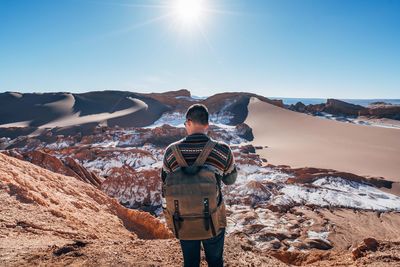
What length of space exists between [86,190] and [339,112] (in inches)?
1693

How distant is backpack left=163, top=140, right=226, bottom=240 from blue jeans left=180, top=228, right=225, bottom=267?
0.33 ft

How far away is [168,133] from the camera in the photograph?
26641 mm

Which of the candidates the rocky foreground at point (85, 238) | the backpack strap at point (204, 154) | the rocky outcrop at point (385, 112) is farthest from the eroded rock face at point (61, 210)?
the rocky outcrop at point (385, 112)

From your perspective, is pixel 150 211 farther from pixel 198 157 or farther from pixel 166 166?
pixel 198 157

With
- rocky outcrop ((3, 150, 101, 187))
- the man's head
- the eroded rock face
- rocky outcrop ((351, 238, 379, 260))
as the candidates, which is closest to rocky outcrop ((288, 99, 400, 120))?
rocky outcrop ((3, 150, 101, 187))

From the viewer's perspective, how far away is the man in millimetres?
1624

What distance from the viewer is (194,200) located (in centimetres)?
153

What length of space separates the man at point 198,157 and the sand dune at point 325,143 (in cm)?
1752

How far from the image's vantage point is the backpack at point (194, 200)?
1.52 m

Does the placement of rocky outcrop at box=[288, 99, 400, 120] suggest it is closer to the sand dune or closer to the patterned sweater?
the sand dune

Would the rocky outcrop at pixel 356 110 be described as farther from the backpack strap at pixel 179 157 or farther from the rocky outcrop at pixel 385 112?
the backpack strap at pixel 179 157

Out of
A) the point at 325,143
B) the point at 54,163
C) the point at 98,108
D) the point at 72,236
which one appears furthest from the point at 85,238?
the point at 98,108

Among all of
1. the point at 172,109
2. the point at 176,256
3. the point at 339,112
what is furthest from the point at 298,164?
the point at 172,109

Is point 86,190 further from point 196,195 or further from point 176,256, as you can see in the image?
point 196,195
